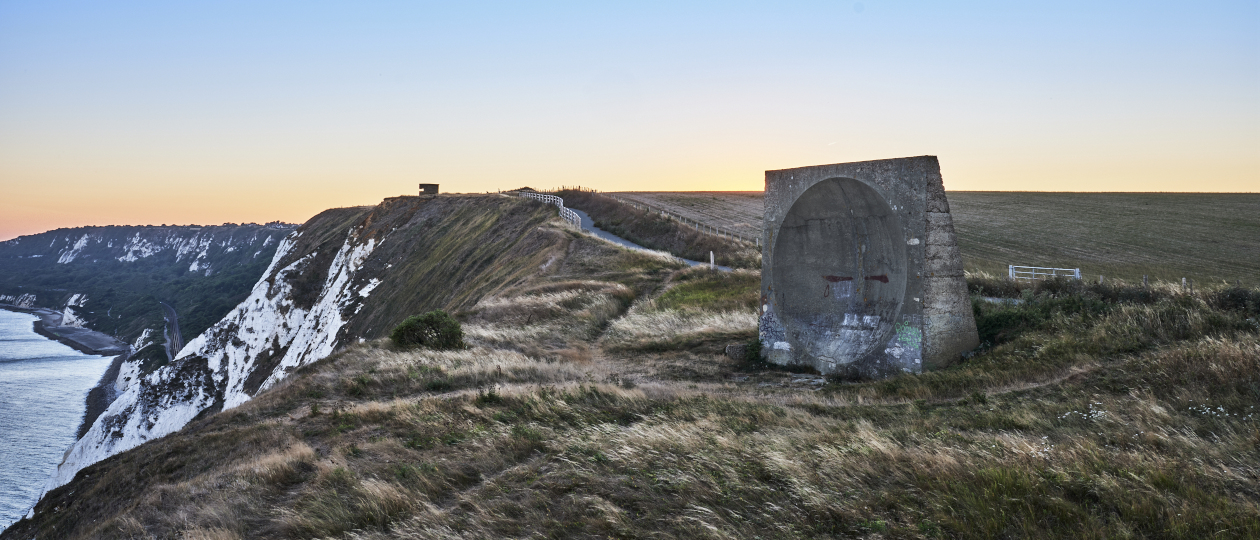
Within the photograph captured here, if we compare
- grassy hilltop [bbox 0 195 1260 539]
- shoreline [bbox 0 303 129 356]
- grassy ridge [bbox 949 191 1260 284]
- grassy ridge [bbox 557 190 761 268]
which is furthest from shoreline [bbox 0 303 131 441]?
grassy ridge [bbox 949 191 1260 284]

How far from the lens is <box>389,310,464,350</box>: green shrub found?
60.7 ft

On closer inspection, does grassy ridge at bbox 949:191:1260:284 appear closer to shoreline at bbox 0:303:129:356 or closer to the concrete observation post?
the concrete observation post

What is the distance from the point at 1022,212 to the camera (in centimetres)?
6581

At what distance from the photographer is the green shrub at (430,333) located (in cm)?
1850

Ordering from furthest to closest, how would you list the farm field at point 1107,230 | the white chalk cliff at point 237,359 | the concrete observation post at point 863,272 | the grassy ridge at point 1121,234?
the white chalk cliff at point 237,359
the farm field at point 1107,230
the grassy ridge at point 1121,234
the concrete observation post at point 863,272

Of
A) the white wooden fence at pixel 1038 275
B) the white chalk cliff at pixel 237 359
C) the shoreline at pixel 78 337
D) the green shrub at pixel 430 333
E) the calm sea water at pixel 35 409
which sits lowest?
the shoreline at pixel 78 337

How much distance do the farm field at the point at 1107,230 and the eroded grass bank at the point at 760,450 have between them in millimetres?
25629

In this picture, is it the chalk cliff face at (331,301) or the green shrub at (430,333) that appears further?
the chalk cliff face at (331,301)

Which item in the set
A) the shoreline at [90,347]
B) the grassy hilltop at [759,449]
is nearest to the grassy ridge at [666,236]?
the grassy hilltop at [759,449]

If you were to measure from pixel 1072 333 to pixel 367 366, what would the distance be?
14926 mm

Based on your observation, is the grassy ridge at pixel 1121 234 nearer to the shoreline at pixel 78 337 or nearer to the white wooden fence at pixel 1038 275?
the white wooden fence at pixel 1038 275

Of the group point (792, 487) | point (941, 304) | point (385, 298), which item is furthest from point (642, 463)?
point (385, 298)

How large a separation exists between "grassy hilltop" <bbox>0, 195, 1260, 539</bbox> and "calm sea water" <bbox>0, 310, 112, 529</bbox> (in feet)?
126

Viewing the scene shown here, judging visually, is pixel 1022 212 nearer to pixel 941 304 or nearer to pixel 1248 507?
pixel 941 304
